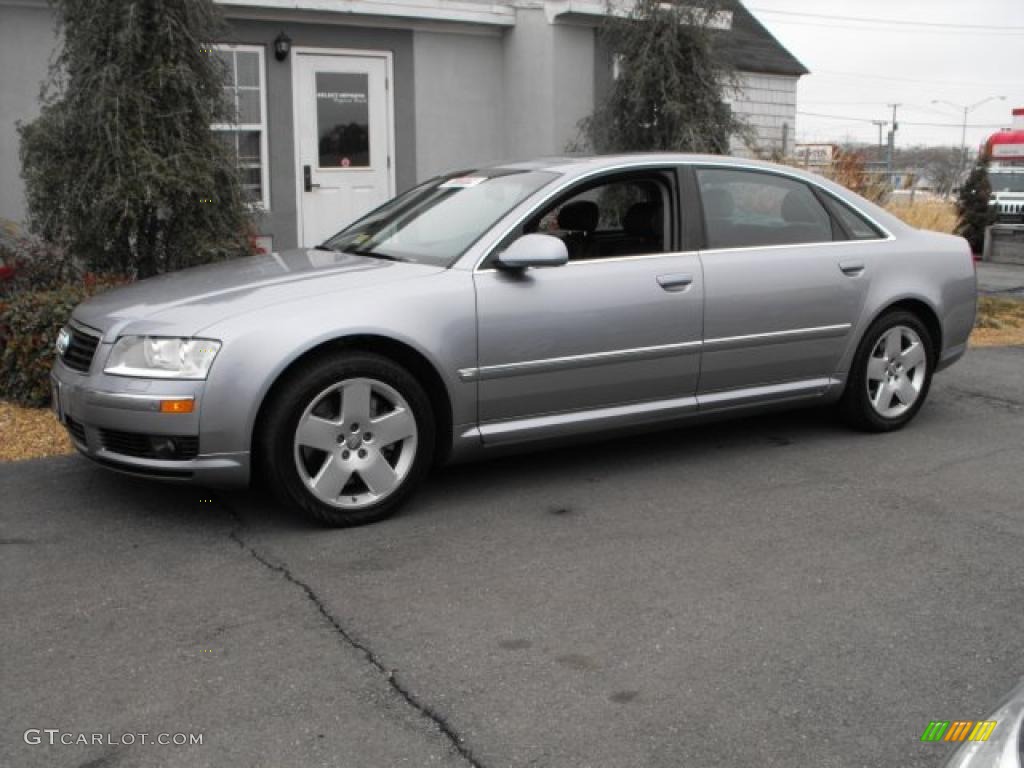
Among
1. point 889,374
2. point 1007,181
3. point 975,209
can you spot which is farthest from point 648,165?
point 1007,181

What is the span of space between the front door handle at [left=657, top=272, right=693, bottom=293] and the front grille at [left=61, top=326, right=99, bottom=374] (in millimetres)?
2563

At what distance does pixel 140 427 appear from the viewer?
4285mm

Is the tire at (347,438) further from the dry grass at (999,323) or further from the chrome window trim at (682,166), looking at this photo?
the dry grass at (999,323)

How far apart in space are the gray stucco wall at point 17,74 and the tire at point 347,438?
6094mm

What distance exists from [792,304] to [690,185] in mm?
806

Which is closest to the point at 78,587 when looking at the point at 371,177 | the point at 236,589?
the point at 236,589

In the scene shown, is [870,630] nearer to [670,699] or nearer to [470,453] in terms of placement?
[670,699]

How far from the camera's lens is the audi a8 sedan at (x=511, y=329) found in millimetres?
4352

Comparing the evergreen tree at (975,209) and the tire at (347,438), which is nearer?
the tire at (347,438)

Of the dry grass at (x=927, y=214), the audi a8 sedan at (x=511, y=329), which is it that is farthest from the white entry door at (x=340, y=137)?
the dry grass at (x=927, y=214)

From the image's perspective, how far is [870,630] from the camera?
11.8 feet

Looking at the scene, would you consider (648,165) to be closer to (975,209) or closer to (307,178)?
(307,178)

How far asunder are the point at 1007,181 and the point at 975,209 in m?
8.37

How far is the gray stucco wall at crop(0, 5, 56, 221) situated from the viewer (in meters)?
9.13
